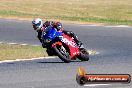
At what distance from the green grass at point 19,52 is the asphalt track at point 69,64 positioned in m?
1.19

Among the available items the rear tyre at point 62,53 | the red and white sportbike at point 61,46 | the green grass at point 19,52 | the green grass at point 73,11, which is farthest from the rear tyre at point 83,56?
the green grass at point 73,11

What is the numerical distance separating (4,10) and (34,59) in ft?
68.1

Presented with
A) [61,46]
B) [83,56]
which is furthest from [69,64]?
[83,56]

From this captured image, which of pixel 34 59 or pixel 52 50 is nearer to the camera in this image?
pixel 52 50

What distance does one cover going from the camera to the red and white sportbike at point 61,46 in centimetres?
1598

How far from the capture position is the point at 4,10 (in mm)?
38219

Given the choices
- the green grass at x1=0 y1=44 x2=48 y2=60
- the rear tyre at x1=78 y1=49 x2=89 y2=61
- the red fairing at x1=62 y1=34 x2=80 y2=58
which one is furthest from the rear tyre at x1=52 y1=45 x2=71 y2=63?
the green grass at x1=0 y1=44 x2=48 y2=60

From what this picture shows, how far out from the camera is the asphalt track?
12.3 meters

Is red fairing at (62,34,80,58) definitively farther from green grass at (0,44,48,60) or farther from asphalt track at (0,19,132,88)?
green grass at (0,44,48,60)

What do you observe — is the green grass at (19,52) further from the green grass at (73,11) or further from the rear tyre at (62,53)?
the green grass at (73,11)

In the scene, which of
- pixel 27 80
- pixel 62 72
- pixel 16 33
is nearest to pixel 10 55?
pixel 62 72

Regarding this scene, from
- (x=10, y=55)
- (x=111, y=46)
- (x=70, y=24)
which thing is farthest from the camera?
(x=70, y=24)

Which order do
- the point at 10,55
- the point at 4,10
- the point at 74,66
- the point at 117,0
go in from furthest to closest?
1. the point at 117,0
2. the point at 4,10
3. the point at 10,55
4. the point at 74,66

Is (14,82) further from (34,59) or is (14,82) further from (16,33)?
(16,33)
